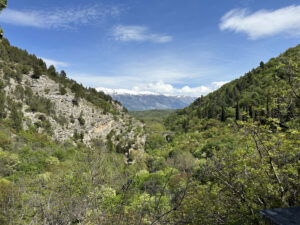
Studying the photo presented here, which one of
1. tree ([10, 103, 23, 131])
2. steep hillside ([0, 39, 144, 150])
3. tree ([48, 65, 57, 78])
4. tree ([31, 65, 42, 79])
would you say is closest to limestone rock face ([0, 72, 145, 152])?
steep hillside ([0, 39, 144, 150])

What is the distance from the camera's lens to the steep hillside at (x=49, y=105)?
2961cm

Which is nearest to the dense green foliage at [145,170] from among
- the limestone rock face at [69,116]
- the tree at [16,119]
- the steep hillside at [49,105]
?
the tree at [16,119]

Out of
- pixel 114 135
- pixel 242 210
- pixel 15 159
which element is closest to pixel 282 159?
pixel 242 210

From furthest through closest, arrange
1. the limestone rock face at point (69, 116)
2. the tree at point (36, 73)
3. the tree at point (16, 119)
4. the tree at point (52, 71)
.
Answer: the tree at point (52, 71) → the tree at point (36, 73) → the limestone rock face at point (69, 116) → the tree at point (16, 119)

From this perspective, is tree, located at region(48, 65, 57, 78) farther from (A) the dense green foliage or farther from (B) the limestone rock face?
(B) the limestone rock face

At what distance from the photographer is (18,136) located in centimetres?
2520

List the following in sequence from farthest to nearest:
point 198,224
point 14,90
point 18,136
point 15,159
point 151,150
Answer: point 151,150 < point 14,90 < point 18,136 < point 15,159 < point 198,224

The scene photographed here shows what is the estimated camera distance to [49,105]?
33438 millimetres

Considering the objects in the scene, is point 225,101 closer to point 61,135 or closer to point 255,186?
point 61,135

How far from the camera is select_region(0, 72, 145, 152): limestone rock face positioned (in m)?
31.1

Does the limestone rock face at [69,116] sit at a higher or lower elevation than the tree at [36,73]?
lower

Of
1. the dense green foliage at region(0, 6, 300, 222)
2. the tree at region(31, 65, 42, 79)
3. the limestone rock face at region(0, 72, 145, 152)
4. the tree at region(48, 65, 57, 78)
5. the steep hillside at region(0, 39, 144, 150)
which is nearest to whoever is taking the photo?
the dense green foliage at region(0, 6, 300, 222)

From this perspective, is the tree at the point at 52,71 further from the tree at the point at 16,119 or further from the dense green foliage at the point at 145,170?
the tree at the point at 16,119

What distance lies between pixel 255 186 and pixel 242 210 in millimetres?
886
